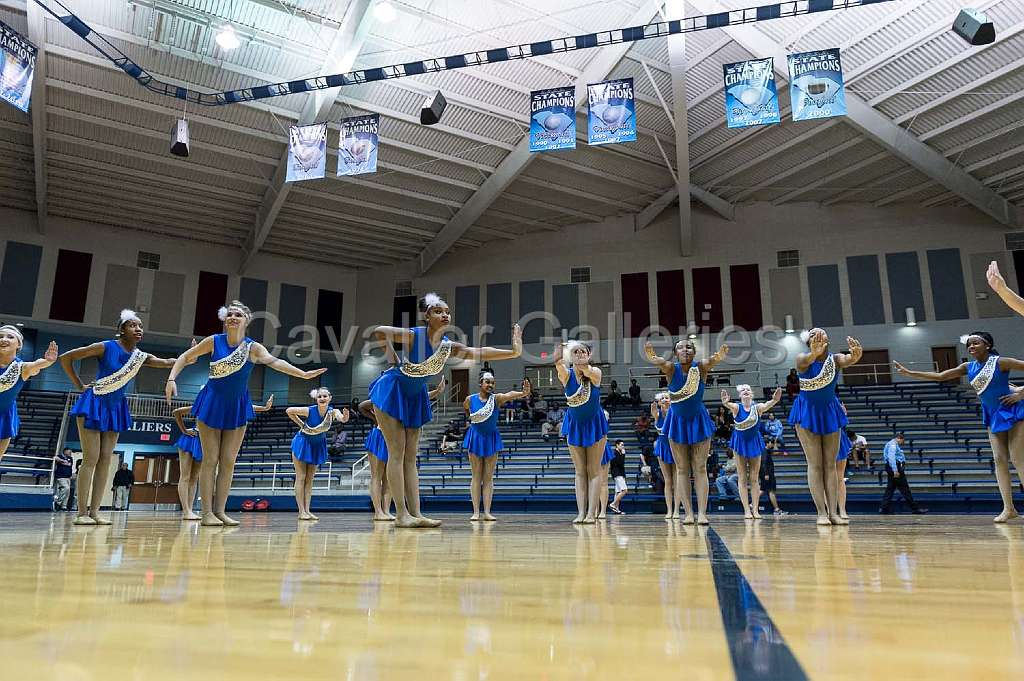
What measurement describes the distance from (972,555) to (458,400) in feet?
76.8

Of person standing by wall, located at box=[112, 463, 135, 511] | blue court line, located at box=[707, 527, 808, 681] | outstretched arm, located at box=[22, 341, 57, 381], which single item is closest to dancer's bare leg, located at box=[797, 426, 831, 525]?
blue court line, located at box=[707, 527, 808, 681]

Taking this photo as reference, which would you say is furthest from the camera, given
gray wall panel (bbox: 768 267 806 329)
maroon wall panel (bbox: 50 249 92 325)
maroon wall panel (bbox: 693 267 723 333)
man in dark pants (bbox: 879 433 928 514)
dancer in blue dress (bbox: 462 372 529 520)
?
maroon wall panel (bbox: 693 267 723 333)

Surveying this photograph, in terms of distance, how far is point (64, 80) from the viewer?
1534 centimetres

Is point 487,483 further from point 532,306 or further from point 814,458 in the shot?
point 532,306

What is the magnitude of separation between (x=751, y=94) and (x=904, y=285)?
12.2 metres

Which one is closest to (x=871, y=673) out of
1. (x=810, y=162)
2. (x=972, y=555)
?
(x=972, y=555)

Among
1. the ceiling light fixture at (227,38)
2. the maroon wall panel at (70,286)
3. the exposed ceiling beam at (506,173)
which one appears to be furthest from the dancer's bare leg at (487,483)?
the maroon wall panel at (70,286)

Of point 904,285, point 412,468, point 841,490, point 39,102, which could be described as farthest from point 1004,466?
point 39,102

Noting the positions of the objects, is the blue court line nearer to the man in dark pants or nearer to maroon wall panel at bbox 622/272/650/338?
the man in dark pants

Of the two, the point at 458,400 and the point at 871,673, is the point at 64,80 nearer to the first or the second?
the point at 458,400

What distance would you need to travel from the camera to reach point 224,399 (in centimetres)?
468

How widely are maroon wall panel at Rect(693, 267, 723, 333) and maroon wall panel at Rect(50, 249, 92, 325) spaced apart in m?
19.1

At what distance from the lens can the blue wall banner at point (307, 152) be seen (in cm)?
1421

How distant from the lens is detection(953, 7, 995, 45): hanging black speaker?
10.9 m
